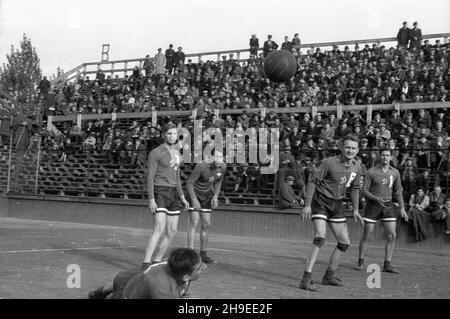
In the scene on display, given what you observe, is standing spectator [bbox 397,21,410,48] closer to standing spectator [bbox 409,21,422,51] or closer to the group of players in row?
standing spectator [bbox 409,21,422,51]

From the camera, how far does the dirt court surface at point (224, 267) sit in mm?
8609

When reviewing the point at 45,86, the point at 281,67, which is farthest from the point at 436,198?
the point at 45,86

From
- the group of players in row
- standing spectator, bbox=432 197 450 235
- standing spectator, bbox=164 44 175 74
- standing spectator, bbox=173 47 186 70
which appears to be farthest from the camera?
standing spectator, bbox=164 44 175 74

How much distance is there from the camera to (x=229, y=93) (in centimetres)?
2472

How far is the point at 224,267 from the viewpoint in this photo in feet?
36.7

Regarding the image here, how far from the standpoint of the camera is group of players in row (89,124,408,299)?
221 inches

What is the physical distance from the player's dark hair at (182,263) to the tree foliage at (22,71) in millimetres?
32583

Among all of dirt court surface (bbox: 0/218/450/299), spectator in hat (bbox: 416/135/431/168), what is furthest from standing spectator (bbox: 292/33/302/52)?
dirt court surface (bbox: 0/218/450/299)

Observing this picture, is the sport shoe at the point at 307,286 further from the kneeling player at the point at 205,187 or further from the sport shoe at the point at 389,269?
the kneeling player at the point at 205,187

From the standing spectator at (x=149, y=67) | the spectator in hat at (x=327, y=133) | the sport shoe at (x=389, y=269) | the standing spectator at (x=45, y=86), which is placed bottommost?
the sport shoe at (x=389, y=269)

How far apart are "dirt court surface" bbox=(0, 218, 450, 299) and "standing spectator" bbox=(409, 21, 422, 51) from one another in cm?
1027

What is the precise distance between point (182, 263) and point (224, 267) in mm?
5733

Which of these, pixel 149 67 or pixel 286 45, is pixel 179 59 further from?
pixel 286 45

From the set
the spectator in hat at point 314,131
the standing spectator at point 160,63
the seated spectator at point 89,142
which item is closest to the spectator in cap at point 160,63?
the standing spectator at point 160,63
